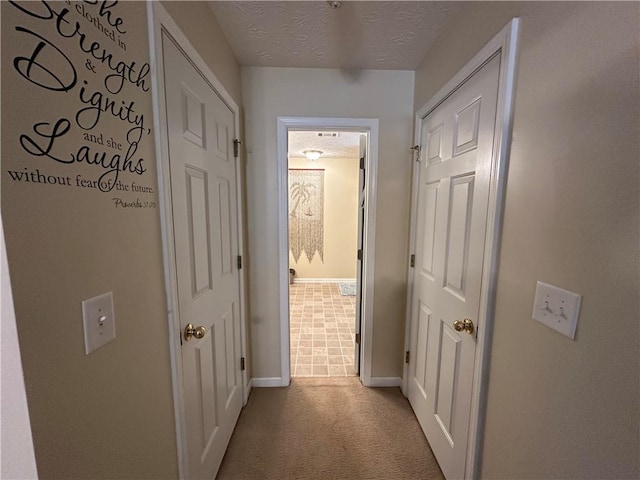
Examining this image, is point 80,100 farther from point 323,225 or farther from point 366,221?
point 323,225

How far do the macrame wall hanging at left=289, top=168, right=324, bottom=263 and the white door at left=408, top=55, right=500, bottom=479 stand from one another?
304 cm

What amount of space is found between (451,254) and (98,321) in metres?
1.36

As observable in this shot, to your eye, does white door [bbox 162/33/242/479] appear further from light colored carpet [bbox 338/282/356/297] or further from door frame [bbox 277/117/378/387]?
light colored carpet [bbox 338/282/356/297]

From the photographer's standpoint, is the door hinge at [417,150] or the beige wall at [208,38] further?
the door hinge at [417,150]

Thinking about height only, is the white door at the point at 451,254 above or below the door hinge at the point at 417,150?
below

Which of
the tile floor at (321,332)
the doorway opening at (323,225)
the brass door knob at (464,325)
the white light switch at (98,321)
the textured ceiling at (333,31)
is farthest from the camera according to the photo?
the doorway opening at (323,225)

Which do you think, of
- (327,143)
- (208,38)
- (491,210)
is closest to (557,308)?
(491,210)

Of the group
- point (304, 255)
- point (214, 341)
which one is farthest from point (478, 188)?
point (304, 255)

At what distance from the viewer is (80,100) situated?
1.78ft

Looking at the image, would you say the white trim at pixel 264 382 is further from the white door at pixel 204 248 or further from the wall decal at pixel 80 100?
the wall decal at pixel 80 100

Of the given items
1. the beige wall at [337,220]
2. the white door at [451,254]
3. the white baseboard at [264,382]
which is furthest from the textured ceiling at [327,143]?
the white baseboard at [264,382]

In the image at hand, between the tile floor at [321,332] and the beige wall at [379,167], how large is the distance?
1.50ft

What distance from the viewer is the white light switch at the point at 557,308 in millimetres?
635

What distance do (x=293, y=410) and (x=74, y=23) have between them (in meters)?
2.09
